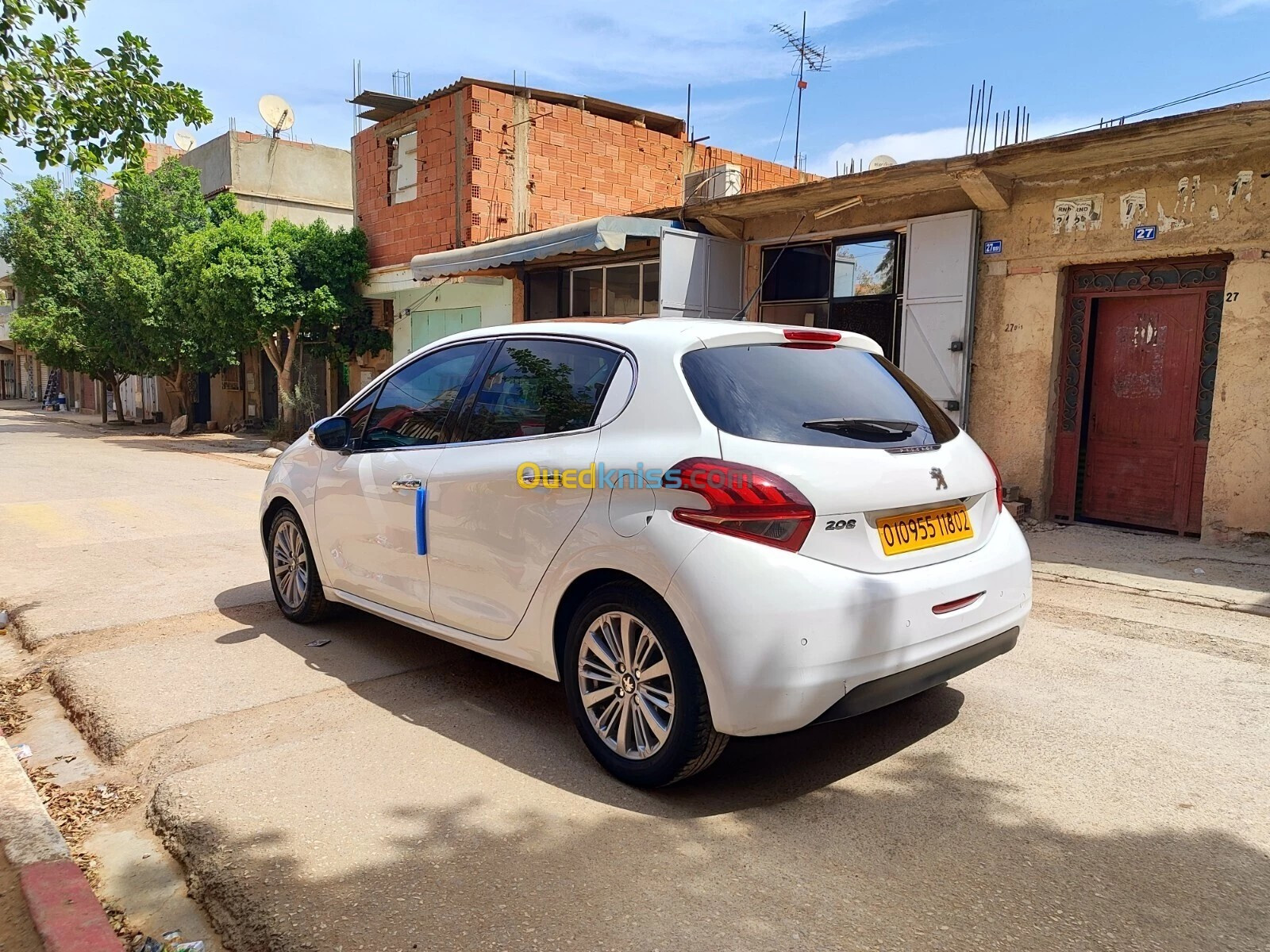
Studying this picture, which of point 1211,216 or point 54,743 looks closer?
point 54,743

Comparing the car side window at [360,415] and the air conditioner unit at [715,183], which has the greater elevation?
the air conditioner unit at [715,183]

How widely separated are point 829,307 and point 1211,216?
14.6 feet

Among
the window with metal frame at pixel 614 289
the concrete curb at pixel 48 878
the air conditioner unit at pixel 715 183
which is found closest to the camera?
the concrete curb at pixel 48 878

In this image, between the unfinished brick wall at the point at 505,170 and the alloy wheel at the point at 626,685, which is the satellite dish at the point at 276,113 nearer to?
the unfinished brick wall at the point at 505,170

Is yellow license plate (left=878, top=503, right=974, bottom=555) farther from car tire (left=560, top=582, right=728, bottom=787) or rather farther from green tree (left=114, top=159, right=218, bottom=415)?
green tree (left=114, top=159, right=218, bottom=415)

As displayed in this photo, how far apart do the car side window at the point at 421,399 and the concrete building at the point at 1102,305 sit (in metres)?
6.04

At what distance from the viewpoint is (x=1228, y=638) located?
5.21 meters

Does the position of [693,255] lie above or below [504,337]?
above

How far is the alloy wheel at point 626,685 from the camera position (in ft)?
10.3

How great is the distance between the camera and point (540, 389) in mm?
3791

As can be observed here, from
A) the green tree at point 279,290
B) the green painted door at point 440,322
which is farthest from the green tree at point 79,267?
the green painted door at point 440,322

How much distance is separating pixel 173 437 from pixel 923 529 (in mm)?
24219

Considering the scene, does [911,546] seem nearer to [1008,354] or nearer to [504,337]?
[504,337]

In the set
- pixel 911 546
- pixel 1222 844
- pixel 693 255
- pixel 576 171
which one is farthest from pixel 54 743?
pixel 576 171
